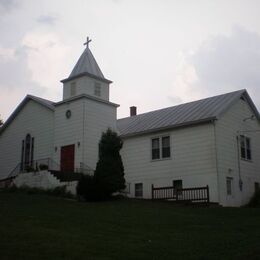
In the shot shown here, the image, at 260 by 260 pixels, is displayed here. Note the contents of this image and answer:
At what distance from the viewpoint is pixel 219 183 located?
→ 29.8 m

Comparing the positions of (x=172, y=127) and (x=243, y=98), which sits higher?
(x=243, y=98)

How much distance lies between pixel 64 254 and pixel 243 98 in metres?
25.4

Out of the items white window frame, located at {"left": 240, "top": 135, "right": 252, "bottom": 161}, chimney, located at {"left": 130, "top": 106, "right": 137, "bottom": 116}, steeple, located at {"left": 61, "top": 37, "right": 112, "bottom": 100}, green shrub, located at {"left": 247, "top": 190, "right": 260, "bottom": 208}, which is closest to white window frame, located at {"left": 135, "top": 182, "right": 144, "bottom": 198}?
steeple, located at {"left": 61, "top": 37, "right": 112, "bottom": 100}

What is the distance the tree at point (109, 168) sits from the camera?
91.0 feet

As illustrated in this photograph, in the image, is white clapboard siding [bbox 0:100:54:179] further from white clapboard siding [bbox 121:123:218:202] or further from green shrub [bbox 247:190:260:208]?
green shrub [bbox 247:190:260:208]

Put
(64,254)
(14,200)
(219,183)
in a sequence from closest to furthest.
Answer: (64,254)
(14,200)
(219,183)

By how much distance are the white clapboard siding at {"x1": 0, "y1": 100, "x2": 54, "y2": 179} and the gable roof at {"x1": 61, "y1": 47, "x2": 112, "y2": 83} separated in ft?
12.9

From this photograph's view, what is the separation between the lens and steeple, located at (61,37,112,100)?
3462 cm

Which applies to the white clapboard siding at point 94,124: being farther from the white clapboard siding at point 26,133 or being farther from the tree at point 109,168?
the tree at point 109,168

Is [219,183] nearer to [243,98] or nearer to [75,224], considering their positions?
[243,98]

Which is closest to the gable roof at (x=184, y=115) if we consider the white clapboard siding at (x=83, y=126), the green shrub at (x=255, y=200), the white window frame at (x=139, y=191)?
the white clapboard siding at (x=83, y=126)

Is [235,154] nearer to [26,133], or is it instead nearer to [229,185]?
[229,185]

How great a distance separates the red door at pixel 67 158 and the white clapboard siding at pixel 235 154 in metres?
10.1

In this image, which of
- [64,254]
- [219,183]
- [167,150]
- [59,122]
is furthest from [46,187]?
[64,254]
